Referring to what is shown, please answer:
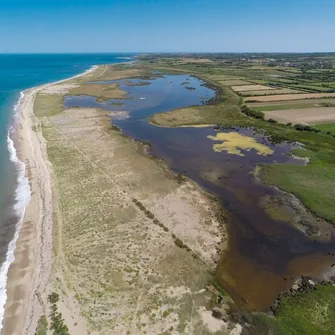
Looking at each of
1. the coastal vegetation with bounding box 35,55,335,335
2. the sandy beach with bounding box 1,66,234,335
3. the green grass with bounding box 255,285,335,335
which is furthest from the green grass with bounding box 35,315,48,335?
the green grass with bounding box 255,285,335,335

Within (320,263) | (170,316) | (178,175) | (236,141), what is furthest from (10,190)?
(236,141)

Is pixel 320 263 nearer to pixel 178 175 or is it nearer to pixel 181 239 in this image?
pixel 181 239

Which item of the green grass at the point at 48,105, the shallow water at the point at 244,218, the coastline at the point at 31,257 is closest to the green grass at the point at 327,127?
the shallow water at the point at 244,218

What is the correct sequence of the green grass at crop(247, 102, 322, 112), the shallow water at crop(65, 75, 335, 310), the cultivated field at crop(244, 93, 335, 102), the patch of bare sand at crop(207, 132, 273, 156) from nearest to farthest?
the shallow water at crop(65, 75, 335, 310) < the patch of bare sand at crop(207, 132, 273, 156) < the green grass at crop(247, 102, 322, 112) < the cultivated field at crop(244, 93, 335, 102)

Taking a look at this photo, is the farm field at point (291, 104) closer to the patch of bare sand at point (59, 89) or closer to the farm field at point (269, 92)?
the farm field at point (269, 92)

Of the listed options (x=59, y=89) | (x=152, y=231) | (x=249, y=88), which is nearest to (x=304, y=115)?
(x=249, y=88)

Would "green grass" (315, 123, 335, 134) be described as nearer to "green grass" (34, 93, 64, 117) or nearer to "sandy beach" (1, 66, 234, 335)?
"sandy beach" (1, 66, 234, 335)

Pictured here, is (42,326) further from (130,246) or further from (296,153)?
(296,153)
